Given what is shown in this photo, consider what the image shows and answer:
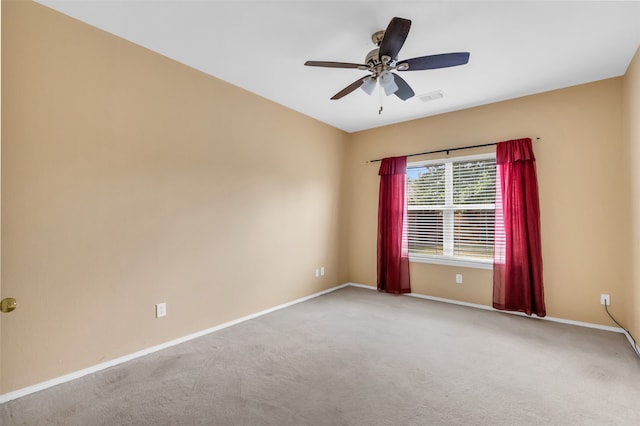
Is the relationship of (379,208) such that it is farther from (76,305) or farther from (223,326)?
(76,305)

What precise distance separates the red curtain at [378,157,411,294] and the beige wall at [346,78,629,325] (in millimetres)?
726

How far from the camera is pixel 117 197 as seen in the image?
8.46 ft

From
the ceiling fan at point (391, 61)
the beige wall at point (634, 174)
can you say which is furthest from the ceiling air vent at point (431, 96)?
the beige wall at point (634, 174)

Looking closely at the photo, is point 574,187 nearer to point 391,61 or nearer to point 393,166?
point 393,166

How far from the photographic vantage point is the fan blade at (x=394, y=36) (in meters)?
1.92

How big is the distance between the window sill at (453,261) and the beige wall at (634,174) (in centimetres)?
132

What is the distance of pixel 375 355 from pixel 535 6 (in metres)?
2.98

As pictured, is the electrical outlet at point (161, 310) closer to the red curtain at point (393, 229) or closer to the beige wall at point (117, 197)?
the beige wall at point (117, 197)

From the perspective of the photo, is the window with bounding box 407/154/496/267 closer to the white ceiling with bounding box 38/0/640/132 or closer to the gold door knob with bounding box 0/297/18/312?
the white ceiling with bounding box 38/0/640/132

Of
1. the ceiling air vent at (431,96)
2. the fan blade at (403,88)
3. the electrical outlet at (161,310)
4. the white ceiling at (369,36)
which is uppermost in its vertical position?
the white ceiling at (369,36)

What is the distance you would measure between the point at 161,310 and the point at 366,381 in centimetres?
191

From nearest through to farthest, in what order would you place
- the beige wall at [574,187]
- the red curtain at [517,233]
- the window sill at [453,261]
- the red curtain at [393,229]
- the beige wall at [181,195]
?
1. the beige wall at [181,195]
2. the beige wall at [574,187]
3. the red curtain at [517,233]
4. the window sill at [453,261]
5. the red curtain at [393,229]

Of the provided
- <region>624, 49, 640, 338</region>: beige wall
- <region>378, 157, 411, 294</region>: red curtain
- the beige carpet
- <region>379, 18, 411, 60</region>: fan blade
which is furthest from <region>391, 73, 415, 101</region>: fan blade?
the beige carpet

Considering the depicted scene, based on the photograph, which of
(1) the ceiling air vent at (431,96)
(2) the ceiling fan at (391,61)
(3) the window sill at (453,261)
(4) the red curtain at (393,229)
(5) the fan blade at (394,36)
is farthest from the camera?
(4) the red curtain at (393,229)
